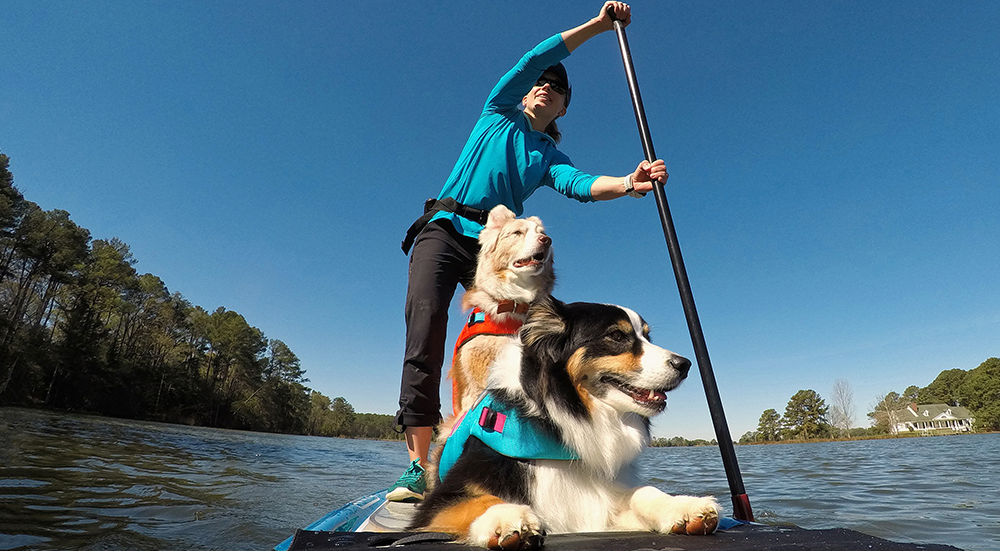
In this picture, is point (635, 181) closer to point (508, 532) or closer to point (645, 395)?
point (645, 395)

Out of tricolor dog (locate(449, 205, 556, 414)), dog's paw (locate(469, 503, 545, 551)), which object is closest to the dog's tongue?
dog's paw (locate(469, 503, 545, 551))

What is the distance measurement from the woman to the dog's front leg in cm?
182

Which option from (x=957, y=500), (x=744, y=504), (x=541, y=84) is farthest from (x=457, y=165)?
(x=957, y=500)

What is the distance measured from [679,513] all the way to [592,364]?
0.70 meters

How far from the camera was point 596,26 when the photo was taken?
12.2 feet

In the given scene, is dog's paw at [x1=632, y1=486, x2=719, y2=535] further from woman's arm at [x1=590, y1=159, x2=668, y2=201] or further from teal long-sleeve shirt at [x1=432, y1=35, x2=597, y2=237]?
teal long-sleeve shirt at [x1=432, y1=35, x2=597, y2=237]

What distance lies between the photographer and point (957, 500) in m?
5.39

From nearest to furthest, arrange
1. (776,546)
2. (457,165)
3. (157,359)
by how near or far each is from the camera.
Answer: (776,546)
(457,165)
(157,359)

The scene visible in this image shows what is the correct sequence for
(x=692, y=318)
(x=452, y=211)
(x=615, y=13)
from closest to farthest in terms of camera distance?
1. (x=692, y=318)
2. (x=615, y=13)
3. (x=452, y=211)

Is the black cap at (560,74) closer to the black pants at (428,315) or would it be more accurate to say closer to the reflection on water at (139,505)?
the black pants at (428,315)

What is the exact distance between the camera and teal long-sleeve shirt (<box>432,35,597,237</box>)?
3.94 meters

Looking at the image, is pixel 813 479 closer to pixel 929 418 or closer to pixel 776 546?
pixel 776 546

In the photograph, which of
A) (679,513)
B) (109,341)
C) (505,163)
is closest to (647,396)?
(679,513)

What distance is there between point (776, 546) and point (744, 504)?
4.91 ft
